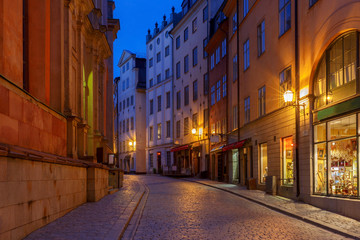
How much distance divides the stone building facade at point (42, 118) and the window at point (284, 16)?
8770mm

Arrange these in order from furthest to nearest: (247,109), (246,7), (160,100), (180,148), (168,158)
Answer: (160,100) → (168,158) → (180,148) → (246,7) → (247,109)

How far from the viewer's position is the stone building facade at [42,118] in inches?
314

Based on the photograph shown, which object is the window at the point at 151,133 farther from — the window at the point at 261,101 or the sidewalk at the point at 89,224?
the sidewalk at the point at 89,224

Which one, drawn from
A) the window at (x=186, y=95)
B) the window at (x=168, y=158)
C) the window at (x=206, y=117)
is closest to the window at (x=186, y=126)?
the window at (x=186, y=95)

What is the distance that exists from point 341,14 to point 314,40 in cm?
232

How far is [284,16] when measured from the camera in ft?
62.3

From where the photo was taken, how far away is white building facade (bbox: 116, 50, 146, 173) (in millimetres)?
62719

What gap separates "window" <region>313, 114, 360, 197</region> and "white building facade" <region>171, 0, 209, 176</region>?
23.8 meters

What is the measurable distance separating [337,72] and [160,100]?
4327cm

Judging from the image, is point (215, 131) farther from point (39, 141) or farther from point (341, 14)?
point (39, 141)

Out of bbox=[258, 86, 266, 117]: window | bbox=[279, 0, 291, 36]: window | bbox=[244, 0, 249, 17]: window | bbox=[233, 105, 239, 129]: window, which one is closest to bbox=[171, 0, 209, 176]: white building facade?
bbox=[233, 105, 239, 129]: window

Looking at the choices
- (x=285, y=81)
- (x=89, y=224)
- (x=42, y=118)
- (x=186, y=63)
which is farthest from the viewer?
(x=186, y=63)

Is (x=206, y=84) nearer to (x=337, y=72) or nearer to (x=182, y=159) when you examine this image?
(x=182, y=159)

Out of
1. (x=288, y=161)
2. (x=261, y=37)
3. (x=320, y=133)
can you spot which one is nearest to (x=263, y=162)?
(x=288, y=161)
